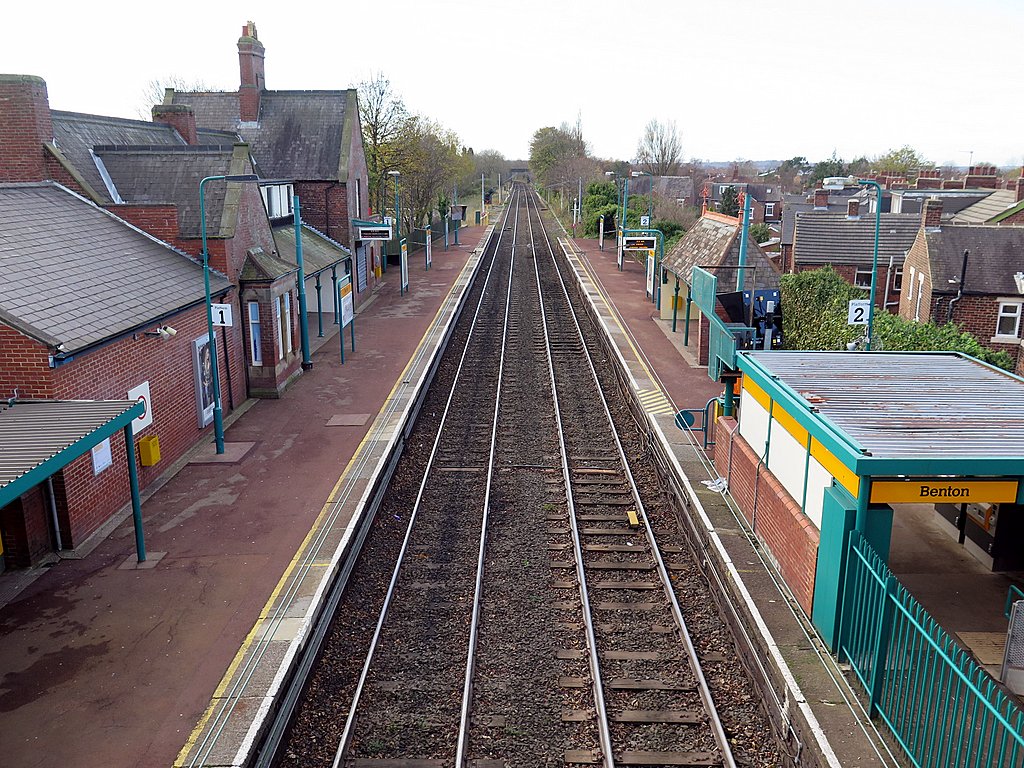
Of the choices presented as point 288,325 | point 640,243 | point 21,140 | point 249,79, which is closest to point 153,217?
point 21,140

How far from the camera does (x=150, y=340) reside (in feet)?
48.6

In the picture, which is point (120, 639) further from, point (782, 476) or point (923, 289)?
point (923, 289)

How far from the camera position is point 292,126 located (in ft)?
110

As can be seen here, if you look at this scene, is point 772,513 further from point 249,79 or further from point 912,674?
point 249,79

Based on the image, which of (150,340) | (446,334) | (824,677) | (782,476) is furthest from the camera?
(446,334)

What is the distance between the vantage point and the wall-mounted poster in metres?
17.1

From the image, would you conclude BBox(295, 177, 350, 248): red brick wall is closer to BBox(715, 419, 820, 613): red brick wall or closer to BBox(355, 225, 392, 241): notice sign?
BBox(355, 225, 392, 241): notice sign

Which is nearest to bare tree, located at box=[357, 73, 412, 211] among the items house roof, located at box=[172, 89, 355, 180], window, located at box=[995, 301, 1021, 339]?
house roof, located at box=[172, 89, 355, 180]

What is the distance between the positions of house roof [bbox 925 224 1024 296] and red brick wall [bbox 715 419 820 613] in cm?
1796

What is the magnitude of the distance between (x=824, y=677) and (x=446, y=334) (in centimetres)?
2070

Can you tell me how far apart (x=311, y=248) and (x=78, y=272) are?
14.9 m

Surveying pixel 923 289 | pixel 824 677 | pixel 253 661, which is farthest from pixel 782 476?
pixel 923 289

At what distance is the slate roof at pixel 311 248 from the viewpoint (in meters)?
26.0

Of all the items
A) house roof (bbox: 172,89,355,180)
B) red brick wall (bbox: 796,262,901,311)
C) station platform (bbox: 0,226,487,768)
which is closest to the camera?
station platform (bbox: 0,226,487,768)
